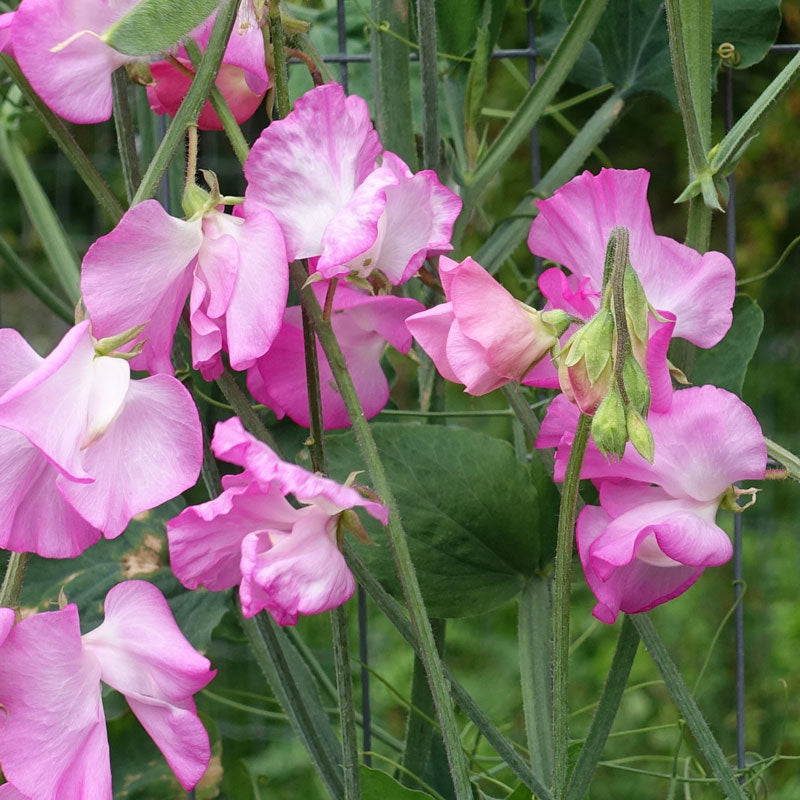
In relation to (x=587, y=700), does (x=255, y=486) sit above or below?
above

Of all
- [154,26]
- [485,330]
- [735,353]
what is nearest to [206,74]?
[154,26]

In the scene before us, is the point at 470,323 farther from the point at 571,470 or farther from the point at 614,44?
the point at 614,44

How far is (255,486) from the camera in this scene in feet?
1.23

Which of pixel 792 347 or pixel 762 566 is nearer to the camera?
pixel 762 566

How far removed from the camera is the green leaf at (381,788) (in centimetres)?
52

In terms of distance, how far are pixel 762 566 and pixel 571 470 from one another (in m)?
1.85

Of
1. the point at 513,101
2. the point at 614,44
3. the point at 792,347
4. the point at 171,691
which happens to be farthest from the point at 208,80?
the point at 792,347

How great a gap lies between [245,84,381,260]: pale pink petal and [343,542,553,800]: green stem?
12 centimetres

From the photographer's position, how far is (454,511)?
591mm

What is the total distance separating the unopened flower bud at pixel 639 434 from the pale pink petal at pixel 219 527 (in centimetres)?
12

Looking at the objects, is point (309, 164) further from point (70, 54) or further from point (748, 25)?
point (748, 25)

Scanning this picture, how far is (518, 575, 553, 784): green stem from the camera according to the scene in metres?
0.58

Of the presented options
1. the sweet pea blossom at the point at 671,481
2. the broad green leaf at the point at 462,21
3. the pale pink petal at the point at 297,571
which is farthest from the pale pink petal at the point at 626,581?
the broad green leaf at the point at 462,21

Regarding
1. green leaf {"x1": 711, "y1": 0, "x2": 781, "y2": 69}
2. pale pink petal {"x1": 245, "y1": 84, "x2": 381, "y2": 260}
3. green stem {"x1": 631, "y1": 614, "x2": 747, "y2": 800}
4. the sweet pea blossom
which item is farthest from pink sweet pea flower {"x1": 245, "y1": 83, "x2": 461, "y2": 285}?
green leaf {"x1": 711, "y1": 0, "x2": 781, "y2": 69}
